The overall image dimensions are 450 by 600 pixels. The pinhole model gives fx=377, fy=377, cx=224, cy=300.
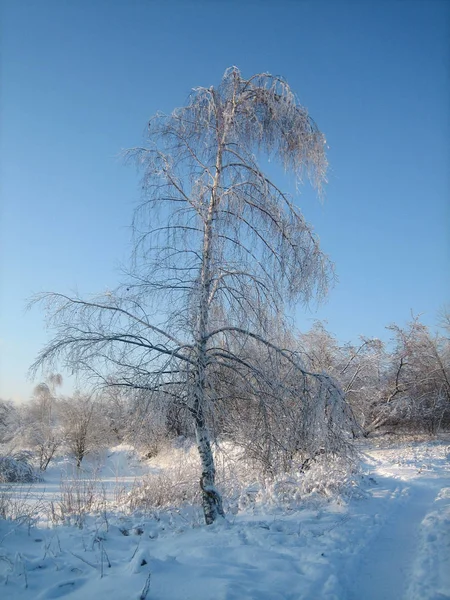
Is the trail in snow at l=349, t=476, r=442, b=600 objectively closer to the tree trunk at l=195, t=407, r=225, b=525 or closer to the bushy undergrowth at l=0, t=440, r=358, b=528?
the bushy undergrowth at l=0, t=440, r=358, b=528

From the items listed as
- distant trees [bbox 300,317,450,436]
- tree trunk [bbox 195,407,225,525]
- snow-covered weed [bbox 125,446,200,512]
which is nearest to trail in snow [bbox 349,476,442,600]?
tree trunk [bbox 195,407,225,525]

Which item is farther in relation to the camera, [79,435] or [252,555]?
[79,435]

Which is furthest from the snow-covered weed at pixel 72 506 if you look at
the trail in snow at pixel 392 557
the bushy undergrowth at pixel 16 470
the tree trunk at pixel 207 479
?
the bushy undergrowth at pixel 16 470

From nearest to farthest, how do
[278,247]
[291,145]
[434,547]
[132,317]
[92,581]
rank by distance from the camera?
[92,581] → [434,547] → [132,317] → [278,247] → [291,145]

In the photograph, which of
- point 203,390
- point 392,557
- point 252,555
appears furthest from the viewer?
point 203,390

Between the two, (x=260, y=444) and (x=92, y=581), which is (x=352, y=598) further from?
(x=260, y=444)

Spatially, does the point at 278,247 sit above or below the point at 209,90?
below

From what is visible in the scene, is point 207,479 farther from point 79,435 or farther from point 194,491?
point 79,435

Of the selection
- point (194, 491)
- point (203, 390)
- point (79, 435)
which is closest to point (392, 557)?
point (203, 390)

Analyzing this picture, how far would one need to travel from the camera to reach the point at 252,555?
3.93m

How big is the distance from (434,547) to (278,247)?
14.7 feet

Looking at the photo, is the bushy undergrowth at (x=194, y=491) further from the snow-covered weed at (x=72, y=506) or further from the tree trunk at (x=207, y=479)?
the tree trunk at (x=207, y=479)

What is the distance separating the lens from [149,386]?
17.5ft

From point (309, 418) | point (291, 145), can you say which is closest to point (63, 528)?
point (309, 418)
